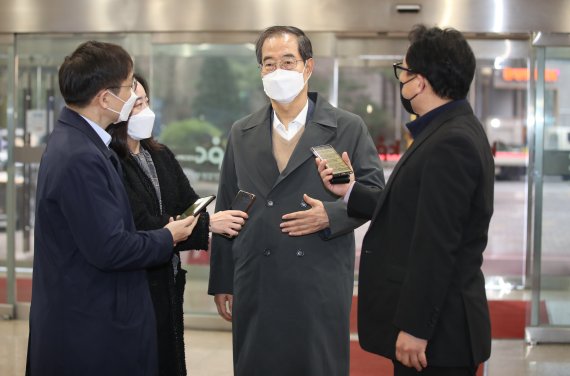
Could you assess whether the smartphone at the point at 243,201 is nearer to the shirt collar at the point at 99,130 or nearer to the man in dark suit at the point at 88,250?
the man in dark suit at the point at 88,250

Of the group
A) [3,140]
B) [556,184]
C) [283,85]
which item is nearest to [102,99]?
[283,85]

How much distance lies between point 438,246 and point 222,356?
349 cm

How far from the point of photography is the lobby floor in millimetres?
5180

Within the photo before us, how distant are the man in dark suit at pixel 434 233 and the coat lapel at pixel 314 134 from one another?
58 centimetres

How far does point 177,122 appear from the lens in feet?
24.6

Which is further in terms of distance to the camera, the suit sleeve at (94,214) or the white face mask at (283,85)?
the white face mask at (283,85)

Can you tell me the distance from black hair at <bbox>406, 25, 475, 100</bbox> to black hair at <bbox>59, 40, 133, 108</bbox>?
946mm

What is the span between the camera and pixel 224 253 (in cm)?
322

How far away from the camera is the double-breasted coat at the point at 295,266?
116 inches

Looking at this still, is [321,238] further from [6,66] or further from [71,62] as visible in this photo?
[6,66]

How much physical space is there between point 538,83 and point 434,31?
375 cm

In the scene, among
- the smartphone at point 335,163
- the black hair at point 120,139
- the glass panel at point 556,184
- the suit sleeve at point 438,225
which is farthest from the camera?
the glass panel at point 556,184

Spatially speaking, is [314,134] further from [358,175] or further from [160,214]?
[160,214]

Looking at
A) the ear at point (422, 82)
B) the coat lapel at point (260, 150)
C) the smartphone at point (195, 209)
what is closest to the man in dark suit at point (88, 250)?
the smartphone at point (195, 209)
